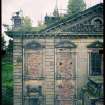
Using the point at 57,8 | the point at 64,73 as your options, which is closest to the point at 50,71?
the point at 64,73

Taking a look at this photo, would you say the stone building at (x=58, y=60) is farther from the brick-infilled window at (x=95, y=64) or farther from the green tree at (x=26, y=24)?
the green tree at (x=26, y=24)

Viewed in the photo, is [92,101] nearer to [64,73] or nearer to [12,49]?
[64,73]

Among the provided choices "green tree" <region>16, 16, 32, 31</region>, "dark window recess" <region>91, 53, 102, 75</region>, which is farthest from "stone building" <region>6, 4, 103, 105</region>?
"green tree" <region>16, 16, 32, 31</region>

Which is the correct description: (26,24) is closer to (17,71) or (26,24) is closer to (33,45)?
(33,45)

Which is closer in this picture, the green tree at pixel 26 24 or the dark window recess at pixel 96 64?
the green tree at pixel 26 24

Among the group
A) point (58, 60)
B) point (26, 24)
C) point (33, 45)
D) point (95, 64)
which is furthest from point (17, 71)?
point (95, 64)

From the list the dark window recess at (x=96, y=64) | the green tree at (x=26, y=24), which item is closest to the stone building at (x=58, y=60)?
the dark window recess at (x=96, y=64)

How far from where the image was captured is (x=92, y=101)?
20.4 feet

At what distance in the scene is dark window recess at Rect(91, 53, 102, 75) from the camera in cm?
631

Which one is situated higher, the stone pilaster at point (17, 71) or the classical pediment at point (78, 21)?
the classical pediment at point (78, 21)

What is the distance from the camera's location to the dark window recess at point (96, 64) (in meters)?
6.31

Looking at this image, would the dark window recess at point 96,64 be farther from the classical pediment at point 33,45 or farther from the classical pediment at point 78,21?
the classical pediment at point 33,45

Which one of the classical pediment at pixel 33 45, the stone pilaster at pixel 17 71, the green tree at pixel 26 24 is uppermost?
the green tree at pixel 26 24

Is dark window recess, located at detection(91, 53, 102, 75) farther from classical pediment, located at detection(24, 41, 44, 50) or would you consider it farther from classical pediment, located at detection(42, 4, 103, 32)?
classical pediment, located at detection(24, 41, 44, 50)
